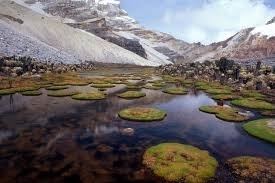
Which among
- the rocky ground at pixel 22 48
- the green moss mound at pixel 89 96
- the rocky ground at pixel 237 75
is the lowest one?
the green moss mound at pixel 89 96

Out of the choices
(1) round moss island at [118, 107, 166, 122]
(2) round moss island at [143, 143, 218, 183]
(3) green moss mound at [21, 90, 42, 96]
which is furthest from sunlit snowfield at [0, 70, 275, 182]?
(3) green moss mound at [21, 90, 42, 96]

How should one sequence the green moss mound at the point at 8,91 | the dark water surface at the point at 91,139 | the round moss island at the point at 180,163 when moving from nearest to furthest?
the round moss island at the point at 180,163 < the dark water surface at the point at 91,139 < the green moss mound at the point at 8,91

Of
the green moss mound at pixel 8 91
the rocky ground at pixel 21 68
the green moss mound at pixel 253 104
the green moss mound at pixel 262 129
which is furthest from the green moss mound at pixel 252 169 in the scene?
the rocky ground at pixel 21 68

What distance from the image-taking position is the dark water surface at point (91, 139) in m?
27.2

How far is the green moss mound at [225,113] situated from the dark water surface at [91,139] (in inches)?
53.2

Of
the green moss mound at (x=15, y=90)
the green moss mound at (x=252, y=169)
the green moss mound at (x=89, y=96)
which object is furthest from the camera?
the green moss mound at (x=15, y=90)

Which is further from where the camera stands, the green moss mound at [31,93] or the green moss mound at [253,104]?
the green moss mound at [31,93]

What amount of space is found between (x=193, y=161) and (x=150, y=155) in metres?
4.11

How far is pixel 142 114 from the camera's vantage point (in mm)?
48594

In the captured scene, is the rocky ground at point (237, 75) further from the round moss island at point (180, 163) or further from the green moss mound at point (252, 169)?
the round moss island at point (180, 163)

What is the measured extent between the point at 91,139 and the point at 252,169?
55.1ft

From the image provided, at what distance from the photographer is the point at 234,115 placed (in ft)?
164

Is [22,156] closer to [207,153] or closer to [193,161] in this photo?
[193,161]

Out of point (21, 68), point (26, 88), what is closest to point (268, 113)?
point (26, 88)
